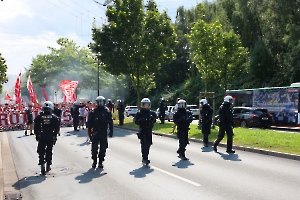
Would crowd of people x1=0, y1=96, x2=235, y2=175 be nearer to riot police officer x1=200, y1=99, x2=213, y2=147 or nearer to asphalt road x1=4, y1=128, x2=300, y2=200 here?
asphalt road x1=4, y1=128, x2=300, y2=200

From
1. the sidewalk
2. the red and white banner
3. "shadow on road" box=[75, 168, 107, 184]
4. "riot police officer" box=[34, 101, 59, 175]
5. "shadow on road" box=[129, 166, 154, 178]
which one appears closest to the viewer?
the sidewalk

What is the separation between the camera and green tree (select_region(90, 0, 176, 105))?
26406 millimetres

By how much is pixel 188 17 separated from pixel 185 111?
41.6 metres

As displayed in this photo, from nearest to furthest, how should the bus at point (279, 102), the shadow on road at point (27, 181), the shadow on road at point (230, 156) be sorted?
the shadow on road at point (27, 181) < the shadow on road at point (230, 156) < the bus at point (279, 102)

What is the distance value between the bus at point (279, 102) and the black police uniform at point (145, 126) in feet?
51.4

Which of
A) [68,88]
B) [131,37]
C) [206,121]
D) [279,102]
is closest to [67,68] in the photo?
[68,88]

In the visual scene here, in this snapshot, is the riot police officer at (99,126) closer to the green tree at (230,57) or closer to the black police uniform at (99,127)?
the black police uniform at (99,127)

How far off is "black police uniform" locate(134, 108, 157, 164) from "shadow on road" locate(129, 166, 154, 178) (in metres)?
0.30

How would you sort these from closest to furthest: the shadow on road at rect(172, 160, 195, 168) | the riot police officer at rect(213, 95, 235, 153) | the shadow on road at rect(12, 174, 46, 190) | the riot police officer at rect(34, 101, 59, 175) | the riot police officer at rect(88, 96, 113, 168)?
the shadow on road at rect(12, 174, 46, 190), the riot police officer at rect(34, 101, 59, 175), the riot police officer at rect(88, 96, 113, 168), the shadow on road at rect(172, 160, 195, 168), the riot police officer at rect(213, 95, 235, 153)

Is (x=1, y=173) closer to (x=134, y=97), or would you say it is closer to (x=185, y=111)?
(x=185, y=111)

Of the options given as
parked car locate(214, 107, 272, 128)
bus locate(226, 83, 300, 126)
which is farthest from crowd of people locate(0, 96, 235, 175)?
bus locate(226, 83, 300, 126)

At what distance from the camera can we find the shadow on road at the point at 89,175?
809cm

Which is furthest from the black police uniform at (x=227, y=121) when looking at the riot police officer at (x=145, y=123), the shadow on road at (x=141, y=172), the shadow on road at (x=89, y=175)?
the shadow on road at (x=89, y=175)

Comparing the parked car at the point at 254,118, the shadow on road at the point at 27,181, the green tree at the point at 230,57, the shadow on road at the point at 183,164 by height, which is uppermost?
the green tree at the point at 230,57
